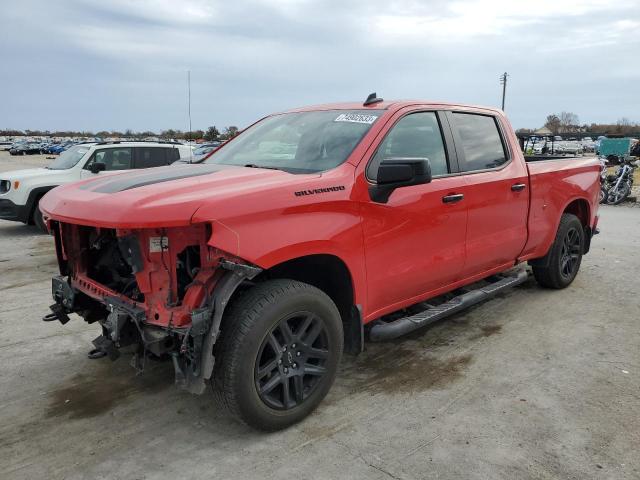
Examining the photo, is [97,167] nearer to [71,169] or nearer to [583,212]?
[71,169]

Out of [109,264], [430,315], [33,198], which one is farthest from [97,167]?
[430,315]

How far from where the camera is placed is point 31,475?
8.98ft

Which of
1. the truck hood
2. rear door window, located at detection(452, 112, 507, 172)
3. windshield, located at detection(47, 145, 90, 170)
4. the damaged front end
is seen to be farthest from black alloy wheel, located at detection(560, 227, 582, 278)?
windshield, located at detection(47, 145, 90, 170)

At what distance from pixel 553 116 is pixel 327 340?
9500 cm

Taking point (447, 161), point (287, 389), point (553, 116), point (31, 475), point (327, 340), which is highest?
point (553, 116)

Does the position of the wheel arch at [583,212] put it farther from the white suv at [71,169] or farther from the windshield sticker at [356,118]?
the white suv at [71,169]

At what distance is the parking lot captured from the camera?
9.21ft

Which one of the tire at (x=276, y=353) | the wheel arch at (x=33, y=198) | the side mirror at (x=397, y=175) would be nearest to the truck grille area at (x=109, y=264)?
the tire at (x=276, y=353)

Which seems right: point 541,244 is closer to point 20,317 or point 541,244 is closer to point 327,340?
point 327,340

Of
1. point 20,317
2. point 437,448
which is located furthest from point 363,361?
point 20,317

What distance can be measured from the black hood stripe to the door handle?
63.0 inches

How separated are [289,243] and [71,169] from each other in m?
9.05

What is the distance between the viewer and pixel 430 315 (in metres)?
3.95

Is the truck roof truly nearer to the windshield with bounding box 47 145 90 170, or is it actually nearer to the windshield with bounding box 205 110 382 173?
the windshield with bounding box 205 110 382 173
